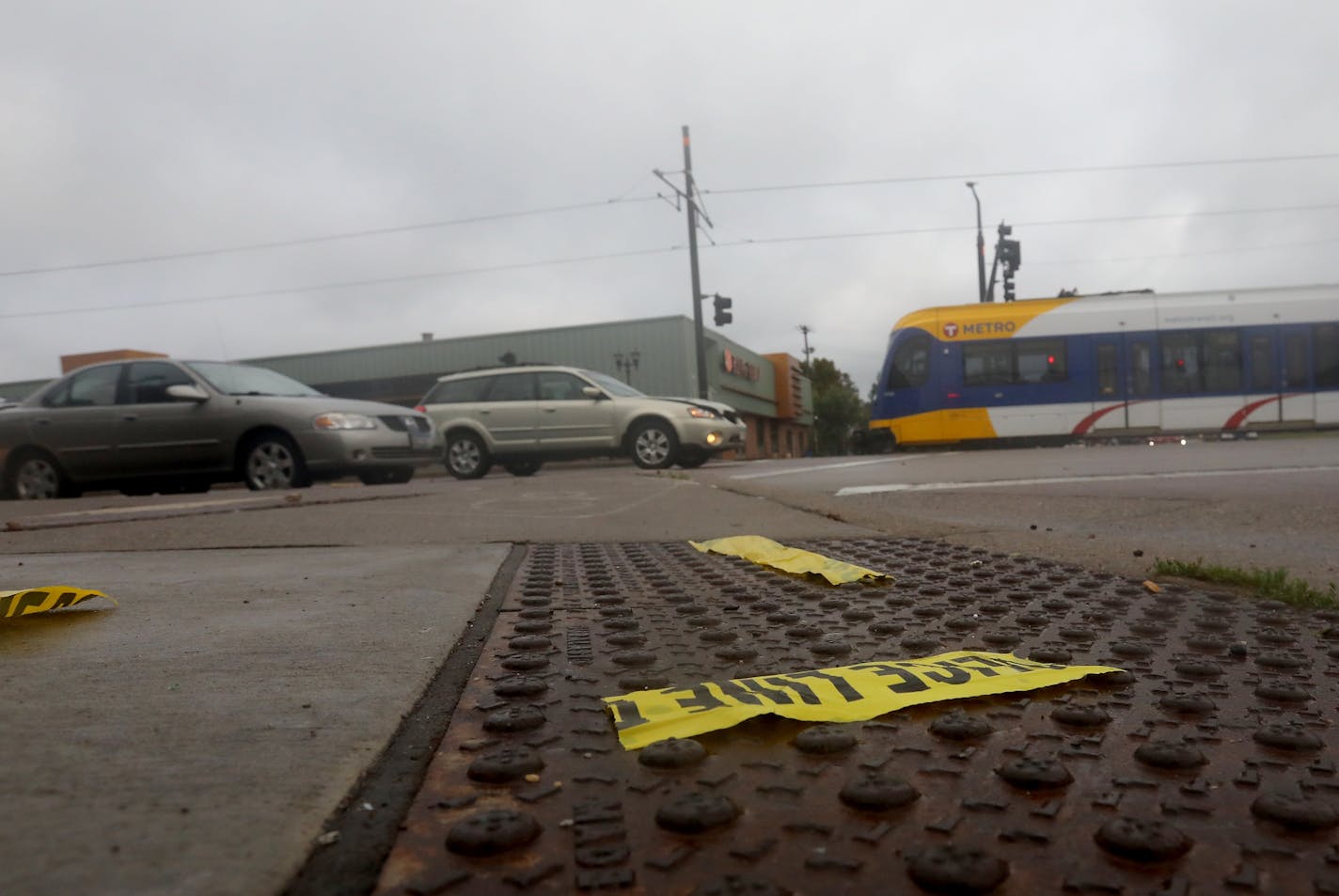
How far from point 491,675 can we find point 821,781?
71 cm

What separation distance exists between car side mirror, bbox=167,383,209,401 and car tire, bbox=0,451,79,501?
5.39ft

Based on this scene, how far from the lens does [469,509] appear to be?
16.7 feet

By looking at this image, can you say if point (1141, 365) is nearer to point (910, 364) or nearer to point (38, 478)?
point (910, 364)

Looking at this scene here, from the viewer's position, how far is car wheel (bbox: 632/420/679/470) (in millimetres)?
11797

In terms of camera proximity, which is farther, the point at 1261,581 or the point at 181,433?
the point at 181,433

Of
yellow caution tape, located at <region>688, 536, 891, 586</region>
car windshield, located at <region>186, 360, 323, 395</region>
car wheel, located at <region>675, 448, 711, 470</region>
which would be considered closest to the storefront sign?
car wheel, located at <region>675, 448, 711, 470</region>

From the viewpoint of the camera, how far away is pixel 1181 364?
17.5m

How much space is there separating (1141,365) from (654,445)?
11290 mm

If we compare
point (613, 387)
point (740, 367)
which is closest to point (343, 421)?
point (613, 387)

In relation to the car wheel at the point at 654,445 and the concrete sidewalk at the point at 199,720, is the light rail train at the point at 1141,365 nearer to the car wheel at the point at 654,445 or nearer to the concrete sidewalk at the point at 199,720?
the car wheel at the point at 654,445

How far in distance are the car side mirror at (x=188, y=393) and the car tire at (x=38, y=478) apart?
1.64 metres

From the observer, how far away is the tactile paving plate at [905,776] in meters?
0.88

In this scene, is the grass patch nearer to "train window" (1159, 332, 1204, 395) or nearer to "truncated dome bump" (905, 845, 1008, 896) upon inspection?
"truncated dome bump" (905, 845, 1008, 896)

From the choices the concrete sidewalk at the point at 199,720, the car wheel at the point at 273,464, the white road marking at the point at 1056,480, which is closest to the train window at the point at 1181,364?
the white road marking at the point at 1056,480
